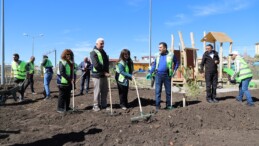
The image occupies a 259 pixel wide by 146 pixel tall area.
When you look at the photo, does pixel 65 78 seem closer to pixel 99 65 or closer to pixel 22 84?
pixel 99 65

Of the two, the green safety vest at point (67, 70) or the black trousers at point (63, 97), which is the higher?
the green safety vest at point (67, 70)

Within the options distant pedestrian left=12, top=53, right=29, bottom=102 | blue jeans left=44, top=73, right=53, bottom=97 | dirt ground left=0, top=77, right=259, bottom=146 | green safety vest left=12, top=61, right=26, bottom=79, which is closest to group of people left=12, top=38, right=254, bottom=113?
dirt ground left=0, top=77, right=259, bottom=146

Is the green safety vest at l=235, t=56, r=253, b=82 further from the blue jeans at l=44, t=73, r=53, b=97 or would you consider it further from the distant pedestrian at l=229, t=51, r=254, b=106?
the blue jeans at l=44, t=73, r=53, b=97

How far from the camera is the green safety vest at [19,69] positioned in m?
11.6

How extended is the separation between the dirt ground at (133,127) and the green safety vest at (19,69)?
2.52 meters

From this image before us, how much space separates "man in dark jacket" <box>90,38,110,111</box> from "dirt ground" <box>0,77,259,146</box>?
0.41 m

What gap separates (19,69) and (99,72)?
454 cm

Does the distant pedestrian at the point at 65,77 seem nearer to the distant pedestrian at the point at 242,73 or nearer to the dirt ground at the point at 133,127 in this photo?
the dirt ground at the point at 133,127


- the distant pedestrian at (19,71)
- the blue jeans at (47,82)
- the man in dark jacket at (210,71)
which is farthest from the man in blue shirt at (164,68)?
the distant pedestrian at (19,71)

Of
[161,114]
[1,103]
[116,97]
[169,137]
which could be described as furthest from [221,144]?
[1,103]

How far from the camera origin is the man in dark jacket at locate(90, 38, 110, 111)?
824 cm

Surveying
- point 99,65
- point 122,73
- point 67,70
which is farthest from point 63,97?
point 122,73

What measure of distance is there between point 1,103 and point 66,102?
2661mm

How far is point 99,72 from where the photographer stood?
8367mm
